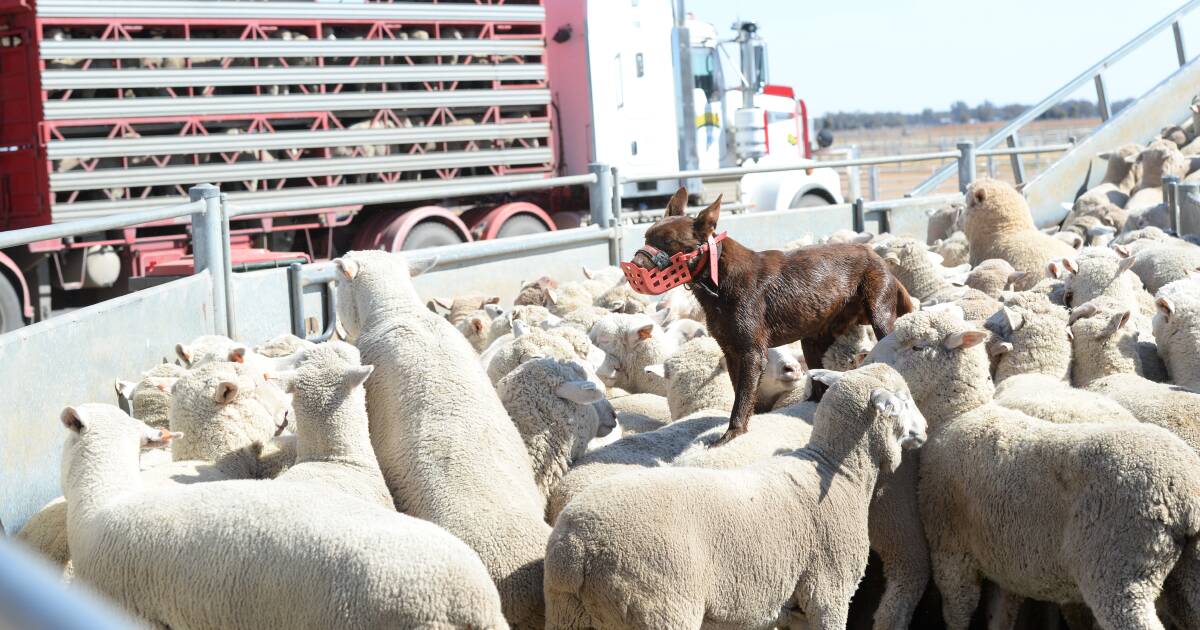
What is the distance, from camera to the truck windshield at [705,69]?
49.7 feet

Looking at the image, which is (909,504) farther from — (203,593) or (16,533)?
(16,533)

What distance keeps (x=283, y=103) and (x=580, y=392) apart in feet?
27.0

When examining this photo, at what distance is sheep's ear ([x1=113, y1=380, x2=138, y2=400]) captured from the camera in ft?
15.5

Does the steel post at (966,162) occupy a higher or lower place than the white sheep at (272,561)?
higher

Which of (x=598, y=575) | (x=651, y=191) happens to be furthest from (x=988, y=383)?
(x=651, y=191)

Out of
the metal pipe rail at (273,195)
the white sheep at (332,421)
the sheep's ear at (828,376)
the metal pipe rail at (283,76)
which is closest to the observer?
the white sheep at (332,421)

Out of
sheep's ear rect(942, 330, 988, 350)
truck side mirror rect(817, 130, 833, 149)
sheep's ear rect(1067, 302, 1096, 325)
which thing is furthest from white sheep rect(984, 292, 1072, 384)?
truck side mirror rect(817, 130, 833, 149)

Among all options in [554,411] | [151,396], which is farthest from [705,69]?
[554,411]

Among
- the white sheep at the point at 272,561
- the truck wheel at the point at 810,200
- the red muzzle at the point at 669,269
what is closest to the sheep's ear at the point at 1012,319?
the red muzzle at the point at 669,269

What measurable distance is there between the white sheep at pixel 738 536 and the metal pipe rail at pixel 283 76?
8.37m

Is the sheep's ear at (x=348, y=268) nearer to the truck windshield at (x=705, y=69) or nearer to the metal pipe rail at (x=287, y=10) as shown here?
the metal pipe rail at (x=287, y=10)

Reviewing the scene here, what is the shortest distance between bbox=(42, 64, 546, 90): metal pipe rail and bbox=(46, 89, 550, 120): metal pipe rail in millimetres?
128

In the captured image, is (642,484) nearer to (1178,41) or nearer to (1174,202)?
(1174,202)

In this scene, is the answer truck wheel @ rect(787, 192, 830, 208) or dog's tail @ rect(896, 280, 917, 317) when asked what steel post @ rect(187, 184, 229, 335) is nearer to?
dog's tail @ rect(896, 280, 917, 317)
